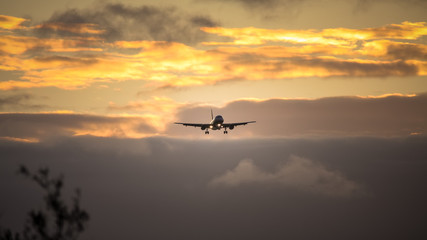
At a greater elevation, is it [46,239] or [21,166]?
[21,166]

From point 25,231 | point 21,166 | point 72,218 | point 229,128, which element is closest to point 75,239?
point 72,218

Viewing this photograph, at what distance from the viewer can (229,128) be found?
189 metres

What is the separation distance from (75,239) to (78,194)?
6.24 m

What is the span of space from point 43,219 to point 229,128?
425 feet

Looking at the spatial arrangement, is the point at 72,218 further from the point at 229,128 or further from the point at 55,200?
the point at 229,128

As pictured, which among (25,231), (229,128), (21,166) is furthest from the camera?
(229,128)

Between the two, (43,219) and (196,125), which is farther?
(196,125)

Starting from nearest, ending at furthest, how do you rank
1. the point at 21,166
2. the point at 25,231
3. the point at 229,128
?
1. the point at 21,166
2. the point at 25,231
3. the point at 229,128

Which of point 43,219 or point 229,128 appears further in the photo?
point 229,128

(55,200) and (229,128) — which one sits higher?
(229,128)

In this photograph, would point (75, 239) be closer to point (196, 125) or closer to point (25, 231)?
point (25, 231)

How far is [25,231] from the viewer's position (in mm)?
62281

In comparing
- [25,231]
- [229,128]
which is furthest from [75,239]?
[229,128]

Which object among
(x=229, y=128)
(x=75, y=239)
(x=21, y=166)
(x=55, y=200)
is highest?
(x=229, y=128)
